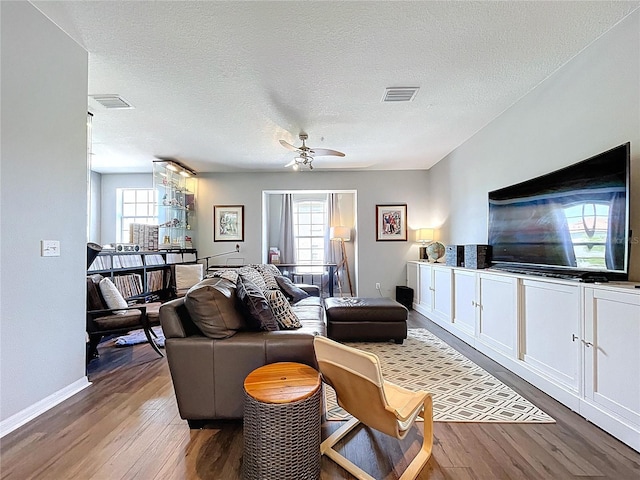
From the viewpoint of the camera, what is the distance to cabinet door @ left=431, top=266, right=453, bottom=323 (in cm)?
418

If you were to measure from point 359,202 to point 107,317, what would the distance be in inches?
182

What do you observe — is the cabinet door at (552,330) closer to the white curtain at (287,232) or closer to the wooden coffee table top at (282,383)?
the wooden coffee table top at (282,383)

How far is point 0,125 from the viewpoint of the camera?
6.20 feet

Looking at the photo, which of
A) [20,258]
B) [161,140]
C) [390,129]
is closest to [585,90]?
[390,129]

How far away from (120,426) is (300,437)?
1.33 meters

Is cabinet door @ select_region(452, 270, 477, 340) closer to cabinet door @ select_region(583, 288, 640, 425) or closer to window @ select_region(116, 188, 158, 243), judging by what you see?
cabinet door @ select_region(583, 288, 640, 425)

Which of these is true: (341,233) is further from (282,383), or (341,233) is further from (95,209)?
(282,383)

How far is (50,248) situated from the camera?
88.4 inches

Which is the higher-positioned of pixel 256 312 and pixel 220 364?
pixel 256 312

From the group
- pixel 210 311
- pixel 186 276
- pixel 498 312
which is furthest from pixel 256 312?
pixel 186 276

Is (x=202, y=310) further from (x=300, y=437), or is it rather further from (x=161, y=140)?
(x=161, y=140)

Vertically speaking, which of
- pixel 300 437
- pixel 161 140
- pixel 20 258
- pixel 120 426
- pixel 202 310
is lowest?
pixel 120 426

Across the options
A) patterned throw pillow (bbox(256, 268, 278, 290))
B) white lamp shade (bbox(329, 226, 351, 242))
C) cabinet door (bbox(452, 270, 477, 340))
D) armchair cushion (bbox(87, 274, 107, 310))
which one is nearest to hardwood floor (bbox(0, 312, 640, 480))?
armchair cushion (bbox(87, 274, 107, 310))

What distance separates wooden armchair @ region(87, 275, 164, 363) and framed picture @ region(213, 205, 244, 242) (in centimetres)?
320
